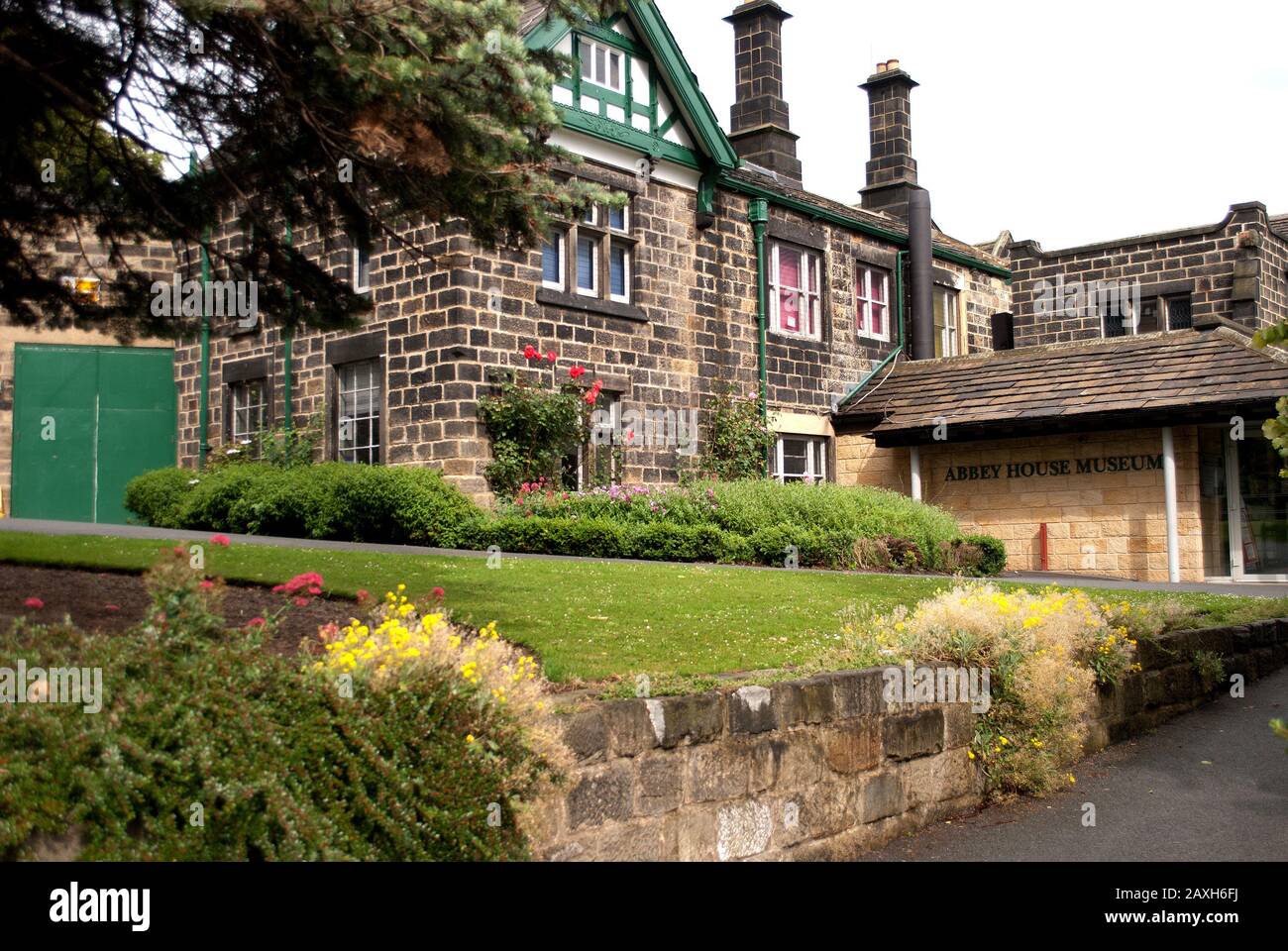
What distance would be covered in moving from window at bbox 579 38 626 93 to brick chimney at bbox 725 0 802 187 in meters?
4.44

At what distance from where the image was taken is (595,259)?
17938 millimetres

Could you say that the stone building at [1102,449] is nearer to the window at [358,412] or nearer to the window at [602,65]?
the window at [602,65]

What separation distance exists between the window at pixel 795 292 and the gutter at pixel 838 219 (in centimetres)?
72

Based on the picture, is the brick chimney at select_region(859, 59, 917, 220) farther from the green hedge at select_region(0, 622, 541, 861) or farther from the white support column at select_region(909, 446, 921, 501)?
the green hedge at select_region(0, 622, 541, 861)

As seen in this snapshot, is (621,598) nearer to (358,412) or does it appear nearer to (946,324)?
(358,412)

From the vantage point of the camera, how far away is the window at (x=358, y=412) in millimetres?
17250

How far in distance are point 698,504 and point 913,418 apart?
5839mm

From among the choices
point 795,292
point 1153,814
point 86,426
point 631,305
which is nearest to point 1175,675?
point 1153,814

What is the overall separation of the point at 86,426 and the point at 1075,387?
52.5ft

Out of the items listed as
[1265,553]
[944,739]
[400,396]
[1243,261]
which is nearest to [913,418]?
[1265,553]

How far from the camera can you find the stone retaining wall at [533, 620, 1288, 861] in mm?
5275

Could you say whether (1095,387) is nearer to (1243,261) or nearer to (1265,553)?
(1265,553)

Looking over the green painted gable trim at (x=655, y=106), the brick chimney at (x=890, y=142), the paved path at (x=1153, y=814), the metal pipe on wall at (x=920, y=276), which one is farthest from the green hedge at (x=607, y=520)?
the brick chimney at (x=890, y=142)
